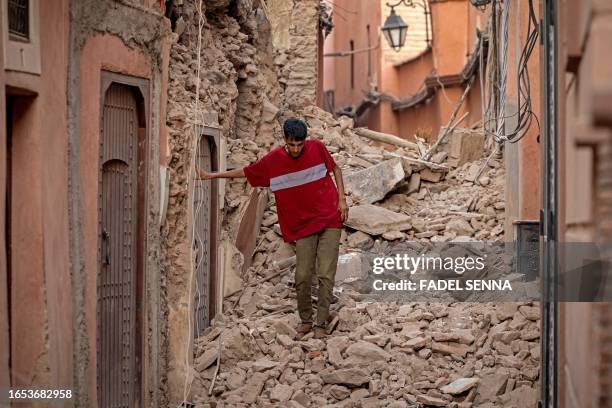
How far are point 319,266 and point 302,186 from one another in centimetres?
72

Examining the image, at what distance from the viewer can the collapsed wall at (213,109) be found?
911cm

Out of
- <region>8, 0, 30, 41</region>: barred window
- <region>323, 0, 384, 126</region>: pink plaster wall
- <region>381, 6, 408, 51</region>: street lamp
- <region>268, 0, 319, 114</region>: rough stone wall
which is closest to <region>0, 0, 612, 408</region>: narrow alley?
<region>8, 0, 30, 41</region>: barred window

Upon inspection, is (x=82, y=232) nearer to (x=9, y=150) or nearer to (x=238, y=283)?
(x=9, y=150)

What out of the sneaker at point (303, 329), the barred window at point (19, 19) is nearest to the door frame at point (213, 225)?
the sneaker at point (303, 329)

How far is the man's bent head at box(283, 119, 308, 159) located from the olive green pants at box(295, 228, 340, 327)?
0.80 metres

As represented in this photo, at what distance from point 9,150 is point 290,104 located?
1051 centimetres

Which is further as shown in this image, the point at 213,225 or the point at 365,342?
the point at 213,225

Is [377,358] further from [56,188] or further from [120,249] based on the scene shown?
[56,188]

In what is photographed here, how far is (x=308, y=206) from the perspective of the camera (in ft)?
32.5

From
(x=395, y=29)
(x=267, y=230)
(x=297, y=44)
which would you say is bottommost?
(x=267, y=230)

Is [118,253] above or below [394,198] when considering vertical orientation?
below

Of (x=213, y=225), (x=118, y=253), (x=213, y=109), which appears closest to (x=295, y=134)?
(x=213, y=109)

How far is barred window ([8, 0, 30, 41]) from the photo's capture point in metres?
6.31

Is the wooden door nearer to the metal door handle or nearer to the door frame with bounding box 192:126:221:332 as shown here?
the metal door handle
